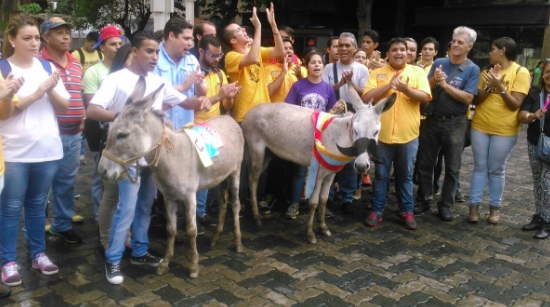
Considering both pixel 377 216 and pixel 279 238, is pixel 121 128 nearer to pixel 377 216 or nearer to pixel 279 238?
pixel 279 238

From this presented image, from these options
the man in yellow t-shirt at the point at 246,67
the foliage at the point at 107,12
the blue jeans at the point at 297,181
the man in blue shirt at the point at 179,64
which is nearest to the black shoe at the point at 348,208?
the blue jeans at the point at 297,181

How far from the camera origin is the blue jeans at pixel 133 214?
425 centimetres

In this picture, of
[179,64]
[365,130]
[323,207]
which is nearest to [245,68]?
[179,64]

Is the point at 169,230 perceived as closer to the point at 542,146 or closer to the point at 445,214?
the point at 445,214

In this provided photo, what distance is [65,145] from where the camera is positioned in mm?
4969

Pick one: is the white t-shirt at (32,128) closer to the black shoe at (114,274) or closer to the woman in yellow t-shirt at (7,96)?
the woman in yellow t-shirt at (7,96)

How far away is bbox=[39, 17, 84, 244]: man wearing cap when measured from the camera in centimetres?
489

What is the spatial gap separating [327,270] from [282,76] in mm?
2643

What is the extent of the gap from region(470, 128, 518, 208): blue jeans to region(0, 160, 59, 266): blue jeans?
→ 514 centimetres

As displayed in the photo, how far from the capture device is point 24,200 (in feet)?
14.1

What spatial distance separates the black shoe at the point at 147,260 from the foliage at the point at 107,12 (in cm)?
1666

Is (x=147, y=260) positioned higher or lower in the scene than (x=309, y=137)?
lower

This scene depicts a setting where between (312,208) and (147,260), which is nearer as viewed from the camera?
(147,260)

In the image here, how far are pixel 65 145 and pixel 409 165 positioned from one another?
410 cm
